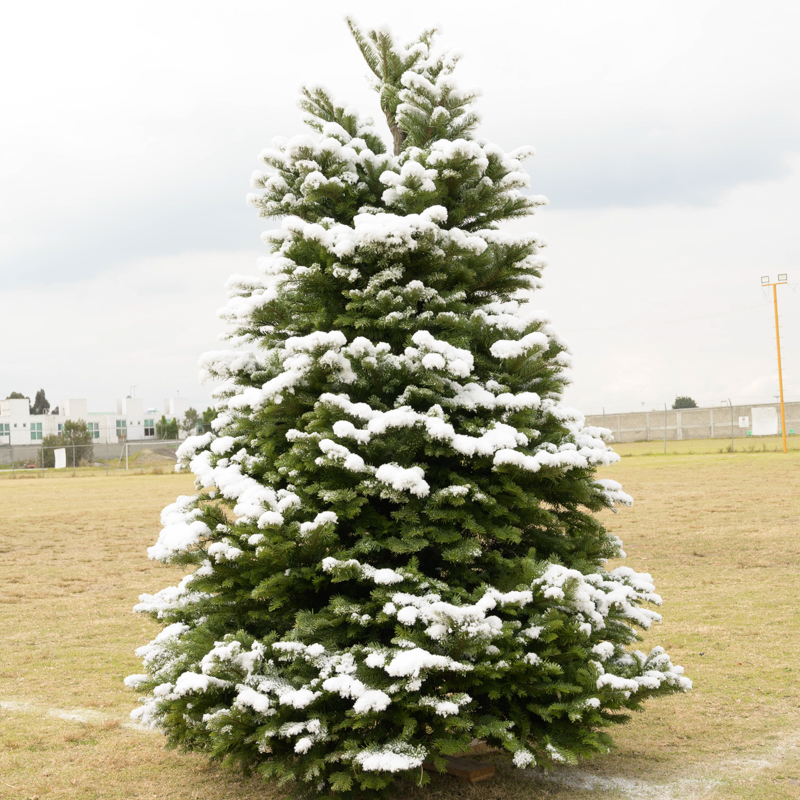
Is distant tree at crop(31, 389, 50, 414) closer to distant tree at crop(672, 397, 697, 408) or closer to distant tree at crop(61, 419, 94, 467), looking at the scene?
distant tree at crop(61, 419, 94, 467)

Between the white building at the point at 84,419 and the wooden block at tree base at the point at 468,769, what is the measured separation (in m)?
96.3

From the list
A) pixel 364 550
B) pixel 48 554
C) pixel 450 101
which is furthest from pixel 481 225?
pixel 48 554

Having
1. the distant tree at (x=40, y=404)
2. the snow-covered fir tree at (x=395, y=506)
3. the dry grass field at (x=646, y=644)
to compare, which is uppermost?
the distant tree at (x=40, y=404)

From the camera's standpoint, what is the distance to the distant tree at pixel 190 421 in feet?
291

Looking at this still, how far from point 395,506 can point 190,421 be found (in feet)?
307

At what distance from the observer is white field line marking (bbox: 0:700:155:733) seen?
6221 millimetres

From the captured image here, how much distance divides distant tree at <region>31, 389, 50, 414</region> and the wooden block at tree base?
13903cm

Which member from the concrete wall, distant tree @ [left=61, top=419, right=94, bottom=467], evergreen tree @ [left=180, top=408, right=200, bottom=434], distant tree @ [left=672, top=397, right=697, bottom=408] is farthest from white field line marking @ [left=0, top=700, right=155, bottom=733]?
distant tree @ [left=672, top=397, right=697, bottom=408]

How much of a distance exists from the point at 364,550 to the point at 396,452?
23.3 inches

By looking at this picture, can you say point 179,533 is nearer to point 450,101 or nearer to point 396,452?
point 396,452

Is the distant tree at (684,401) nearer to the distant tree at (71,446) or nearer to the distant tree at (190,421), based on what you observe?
the distant tree at (190,421)

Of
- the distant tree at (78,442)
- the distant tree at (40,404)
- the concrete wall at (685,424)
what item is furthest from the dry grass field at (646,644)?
the distant tree at (40,404)

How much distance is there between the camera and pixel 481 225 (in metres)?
5.32

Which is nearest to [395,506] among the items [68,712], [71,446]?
[68,712]
